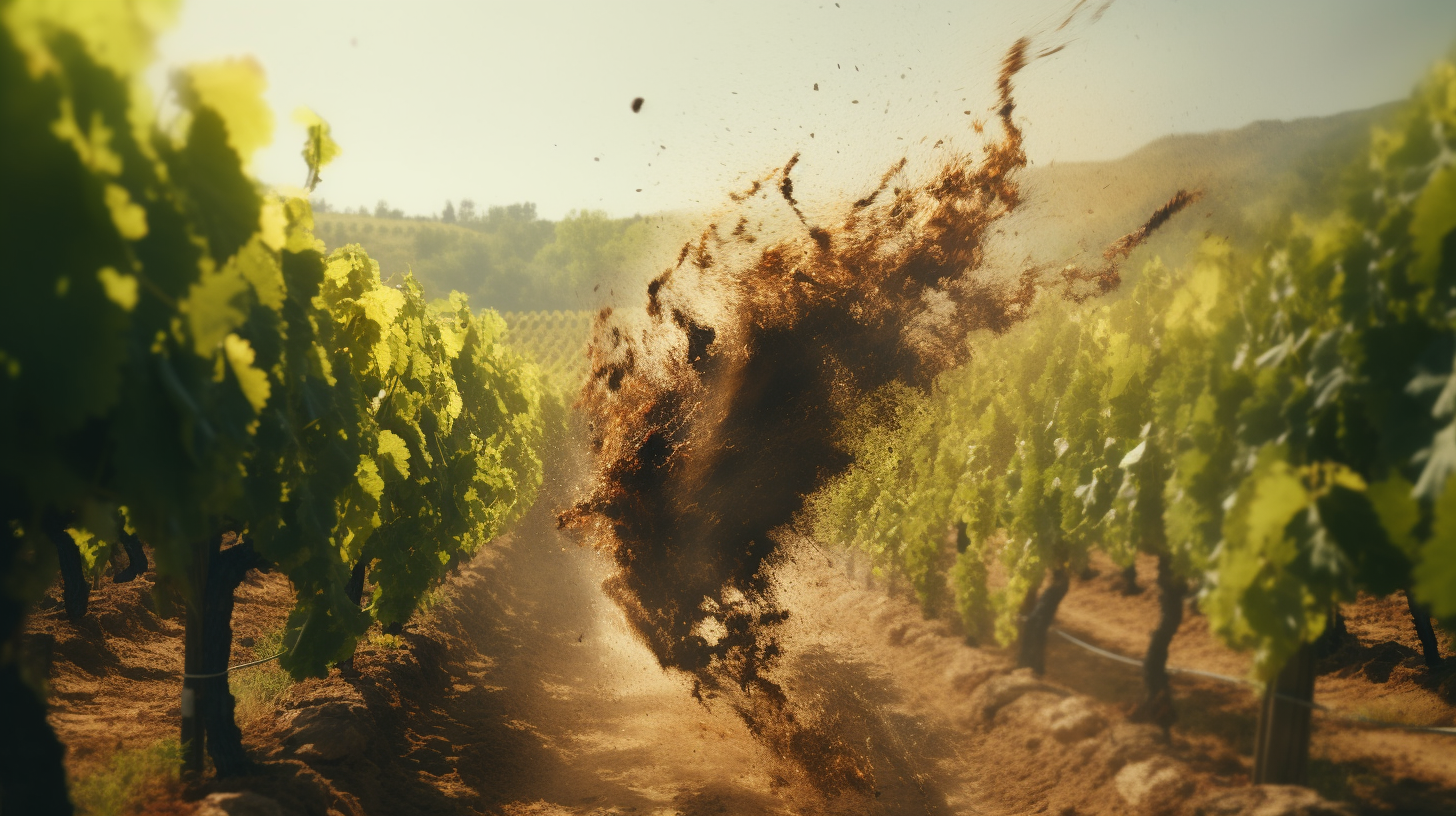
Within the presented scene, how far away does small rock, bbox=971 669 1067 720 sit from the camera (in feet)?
21.6

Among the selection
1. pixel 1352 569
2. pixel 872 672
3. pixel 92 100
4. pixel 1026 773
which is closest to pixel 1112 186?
pixel 1352 569

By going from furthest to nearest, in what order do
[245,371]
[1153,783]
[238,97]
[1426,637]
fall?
[1426,637] → [1153,783] → [245,371] → [238,97]

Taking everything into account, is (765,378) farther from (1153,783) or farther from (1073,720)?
(1153,783)

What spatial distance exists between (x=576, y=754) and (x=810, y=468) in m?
4.82

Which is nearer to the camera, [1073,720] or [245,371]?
[245,371]

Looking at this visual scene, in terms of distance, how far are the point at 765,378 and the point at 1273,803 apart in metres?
4.11

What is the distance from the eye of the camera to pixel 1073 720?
19.1 feet

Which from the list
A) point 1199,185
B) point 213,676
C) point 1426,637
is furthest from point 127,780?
point 1426,637

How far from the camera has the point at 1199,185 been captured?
14.5 ft

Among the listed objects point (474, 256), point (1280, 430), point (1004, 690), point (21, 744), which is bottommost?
point (1004, 690)

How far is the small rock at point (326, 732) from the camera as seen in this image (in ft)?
22.4

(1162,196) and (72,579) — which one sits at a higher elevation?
(1162,196)

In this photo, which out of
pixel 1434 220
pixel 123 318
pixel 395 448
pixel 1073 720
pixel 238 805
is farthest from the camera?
pixel 395 448

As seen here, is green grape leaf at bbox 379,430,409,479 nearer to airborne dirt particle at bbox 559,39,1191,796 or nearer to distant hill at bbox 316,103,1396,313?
airborne dirt particle at bbox 559,39,1191,796
